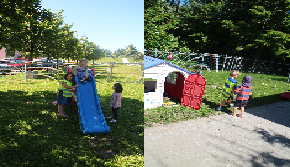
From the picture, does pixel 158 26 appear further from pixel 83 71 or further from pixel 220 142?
pixel 220 142

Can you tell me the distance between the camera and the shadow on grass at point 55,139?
159 inches

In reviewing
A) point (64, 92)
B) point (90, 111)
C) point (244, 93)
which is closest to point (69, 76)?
point (64, 92)

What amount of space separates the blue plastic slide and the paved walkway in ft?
4.23

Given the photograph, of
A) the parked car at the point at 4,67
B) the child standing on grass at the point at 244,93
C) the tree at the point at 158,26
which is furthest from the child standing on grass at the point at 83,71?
the parked car at the point at 4,67

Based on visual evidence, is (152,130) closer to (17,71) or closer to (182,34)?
(17,71)

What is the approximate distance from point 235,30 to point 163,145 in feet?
84.1

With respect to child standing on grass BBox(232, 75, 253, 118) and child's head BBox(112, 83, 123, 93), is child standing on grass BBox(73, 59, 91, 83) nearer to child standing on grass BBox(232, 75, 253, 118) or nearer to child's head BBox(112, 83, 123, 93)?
child's head BBox(112, 83, 123, 93)

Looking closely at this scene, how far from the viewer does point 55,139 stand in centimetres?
493

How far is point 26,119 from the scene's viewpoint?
6.18 m

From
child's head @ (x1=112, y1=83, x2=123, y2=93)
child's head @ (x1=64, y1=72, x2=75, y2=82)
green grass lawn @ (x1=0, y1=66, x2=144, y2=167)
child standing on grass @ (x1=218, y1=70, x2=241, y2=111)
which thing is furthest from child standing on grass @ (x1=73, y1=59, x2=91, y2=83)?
child standing on grass @ (x1=218, y1=70, x2=241, y2=111)

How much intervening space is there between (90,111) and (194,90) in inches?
156

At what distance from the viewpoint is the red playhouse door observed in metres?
7.89

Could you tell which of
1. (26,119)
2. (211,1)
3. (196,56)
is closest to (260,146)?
(26,119)

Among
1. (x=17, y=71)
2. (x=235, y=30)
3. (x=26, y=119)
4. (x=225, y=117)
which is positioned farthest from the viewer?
(x=235, y=30)
